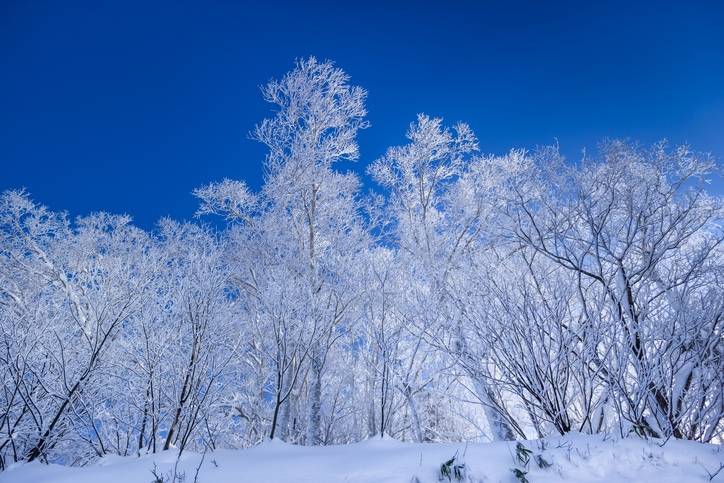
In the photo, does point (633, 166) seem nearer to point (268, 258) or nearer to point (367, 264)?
point (367, 264)

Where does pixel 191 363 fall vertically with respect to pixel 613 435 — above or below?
above

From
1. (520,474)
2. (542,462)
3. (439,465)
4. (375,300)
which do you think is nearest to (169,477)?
(439,465)

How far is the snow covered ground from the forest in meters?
0.39

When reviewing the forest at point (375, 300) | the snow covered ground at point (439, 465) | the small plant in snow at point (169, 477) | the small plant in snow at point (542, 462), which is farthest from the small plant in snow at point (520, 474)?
the small plant in snow at point (169, 477)

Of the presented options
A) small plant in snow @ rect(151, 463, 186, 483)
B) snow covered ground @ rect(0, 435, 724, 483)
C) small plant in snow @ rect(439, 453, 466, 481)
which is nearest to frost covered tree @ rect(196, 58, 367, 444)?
snow covered ground @ rect(0, 435, 724, 483)

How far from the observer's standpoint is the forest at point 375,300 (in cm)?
398

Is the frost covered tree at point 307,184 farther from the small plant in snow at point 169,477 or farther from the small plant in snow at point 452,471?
the small plant in snow at point 452,471

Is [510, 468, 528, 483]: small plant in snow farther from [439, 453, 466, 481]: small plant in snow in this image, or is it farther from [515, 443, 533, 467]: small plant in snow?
[439, 453, 466, 481]: small plant in snow

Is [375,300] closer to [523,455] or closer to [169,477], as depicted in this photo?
[523,455]

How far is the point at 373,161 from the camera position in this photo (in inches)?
393

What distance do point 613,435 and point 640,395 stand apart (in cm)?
53

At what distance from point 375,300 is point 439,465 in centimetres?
423

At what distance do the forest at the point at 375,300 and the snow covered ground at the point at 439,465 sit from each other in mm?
391

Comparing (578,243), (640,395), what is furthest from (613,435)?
(578,243)
